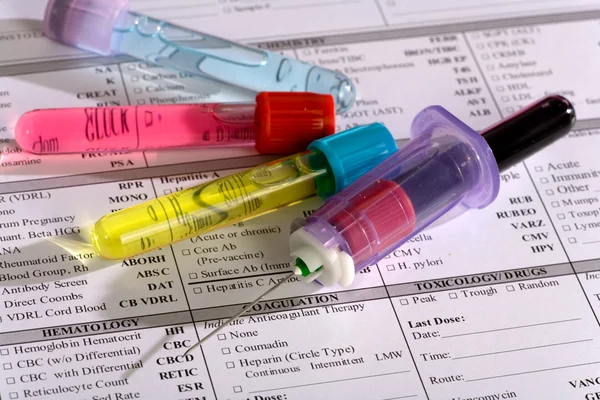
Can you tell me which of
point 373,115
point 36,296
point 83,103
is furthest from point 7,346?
point 373,115

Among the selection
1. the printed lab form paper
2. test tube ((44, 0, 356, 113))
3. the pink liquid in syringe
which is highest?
test tube ((44, 0, 356, 113))

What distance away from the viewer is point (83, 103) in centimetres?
62

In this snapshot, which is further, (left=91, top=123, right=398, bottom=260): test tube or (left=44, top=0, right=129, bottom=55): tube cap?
(left=44, top=0, right=129, bottom=55): tube cap

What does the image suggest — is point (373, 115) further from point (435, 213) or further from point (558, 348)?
point (558, 348)

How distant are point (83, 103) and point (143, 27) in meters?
0.08

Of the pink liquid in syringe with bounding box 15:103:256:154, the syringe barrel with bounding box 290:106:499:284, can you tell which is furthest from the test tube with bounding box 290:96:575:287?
the pink liquid in syringe with bounding box 15:103:256:154

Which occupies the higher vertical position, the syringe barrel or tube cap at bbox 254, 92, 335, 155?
tube cap at bbox 254, 92, 335, 155

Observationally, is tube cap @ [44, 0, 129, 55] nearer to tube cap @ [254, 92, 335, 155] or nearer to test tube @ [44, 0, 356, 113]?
A: test tube @ [44, 0, 356, 113]

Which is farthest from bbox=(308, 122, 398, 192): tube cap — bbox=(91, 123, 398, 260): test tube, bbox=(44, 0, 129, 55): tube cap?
bbox=(44, 0, 129, 55): tube cap

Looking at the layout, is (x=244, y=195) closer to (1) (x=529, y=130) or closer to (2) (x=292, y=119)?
(2) (x=292, y=119)

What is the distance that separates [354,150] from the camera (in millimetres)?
562

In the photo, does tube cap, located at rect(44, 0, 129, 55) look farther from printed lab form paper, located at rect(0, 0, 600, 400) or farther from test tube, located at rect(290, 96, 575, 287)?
test tube, located at rect(290, 96, 575, 287)

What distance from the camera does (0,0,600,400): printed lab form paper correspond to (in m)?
0.49

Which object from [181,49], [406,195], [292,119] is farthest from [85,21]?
[406,195]
